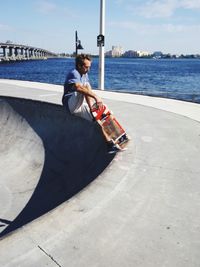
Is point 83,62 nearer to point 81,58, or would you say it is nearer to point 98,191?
point 81,58

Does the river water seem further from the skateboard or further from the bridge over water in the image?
the bridge over water

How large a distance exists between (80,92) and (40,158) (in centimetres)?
305

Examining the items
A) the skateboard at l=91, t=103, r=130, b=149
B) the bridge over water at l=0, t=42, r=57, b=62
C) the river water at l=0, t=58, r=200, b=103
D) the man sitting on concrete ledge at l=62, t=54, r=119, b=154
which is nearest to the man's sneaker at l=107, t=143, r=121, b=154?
the man sitting on concrete ledge at l=62, t=54, r=119, b=154

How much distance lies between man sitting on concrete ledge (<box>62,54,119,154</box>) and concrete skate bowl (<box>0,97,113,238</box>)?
0.66m

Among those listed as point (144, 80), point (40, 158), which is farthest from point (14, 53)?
point (40, 158)

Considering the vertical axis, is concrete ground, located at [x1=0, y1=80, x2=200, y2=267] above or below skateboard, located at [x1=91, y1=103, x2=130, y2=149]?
below

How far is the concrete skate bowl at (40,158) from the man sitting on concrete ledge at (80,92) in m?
0.66

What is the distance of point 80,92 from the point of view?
614cm

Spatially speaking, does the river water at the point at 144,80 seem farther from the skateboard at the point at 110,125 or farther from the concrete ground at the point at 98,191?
the skateboard at the point at 110,125

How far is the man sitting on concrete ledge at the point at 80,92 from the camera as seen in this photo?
239 inches

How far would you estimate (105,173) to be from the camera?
4.78 metres

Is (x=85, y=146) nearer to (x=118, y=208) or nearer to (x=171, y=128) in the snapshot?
(x=171, y=128)

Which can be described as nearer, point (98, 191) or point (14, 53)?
point (98, 191)

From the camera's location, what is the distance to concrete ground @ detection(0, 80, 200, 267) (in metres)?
3.00
